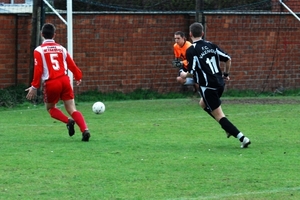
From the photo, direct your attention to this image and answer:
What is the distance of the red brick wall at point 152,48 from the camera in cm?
1802

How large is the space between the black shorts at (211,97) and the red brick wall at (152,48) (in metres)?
7.82

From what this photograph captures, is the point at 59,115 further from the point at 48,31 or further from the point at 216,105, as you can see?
the point at 216,105

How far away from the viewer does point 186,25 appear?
20.3 meters

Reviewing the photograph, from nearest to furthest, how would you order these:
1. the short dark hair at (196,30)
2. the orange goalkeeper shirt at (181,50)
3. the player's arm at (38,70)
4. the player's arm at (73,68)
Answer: the short dark hair at (196,30)
the player's arm at (38,70)
the player's arm at (73,68)
the orange goalkeeper shirt at (181,50)

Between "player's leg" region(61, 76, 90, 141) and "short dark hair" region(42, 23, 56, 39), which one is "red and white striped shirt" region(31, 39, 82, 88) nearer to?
"short dark hair" region(42, 23, 56, 39)

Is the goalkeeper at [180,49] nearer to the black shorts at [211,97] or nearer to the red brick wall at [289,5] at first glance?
the black shorts at [211,97]

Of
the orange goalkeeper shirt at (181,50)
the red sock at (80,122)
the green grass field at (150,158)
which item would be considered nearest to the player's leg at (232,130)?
the green grass field at (150,158)

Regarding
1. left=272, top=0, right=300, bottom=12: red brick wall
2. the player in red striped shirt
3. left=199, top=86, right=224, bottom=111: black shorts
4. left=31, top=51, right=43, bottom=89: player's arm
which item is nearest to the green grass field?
the player in red striped shirt

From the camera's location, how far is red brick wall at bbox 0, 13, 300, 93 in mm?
18016

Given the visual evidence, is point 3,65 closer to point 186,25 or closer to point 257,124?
point 186,25

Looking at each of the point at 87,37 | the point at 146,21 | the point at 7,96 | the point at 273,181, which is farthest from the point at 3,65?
the point at 273,181

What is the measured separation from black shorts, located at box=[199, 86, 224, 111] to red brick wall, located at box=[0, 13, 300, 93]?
7.82 m

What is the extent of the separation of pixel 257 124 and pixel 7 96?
5.99 metres

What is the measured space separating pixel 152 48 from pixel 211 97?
8.86 m
